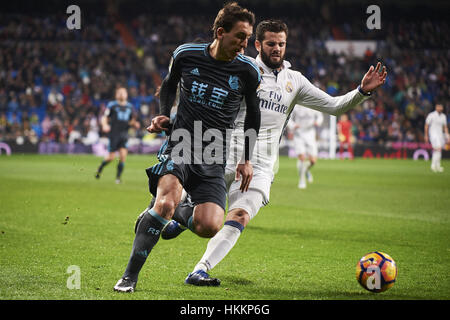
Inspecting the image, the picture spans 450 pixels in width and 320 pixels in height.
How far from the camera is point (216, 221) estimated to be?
493 centimetres

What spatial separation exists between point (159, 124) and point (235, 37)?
3.01 ft

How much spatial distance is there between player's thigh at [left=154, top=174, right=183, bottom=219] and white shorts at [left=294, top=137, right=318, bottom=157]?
1198cm

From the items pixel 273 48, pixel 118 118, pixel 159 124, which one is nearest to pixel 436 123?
pixel 118 118

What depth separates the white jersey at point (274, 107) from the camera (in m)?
5.89

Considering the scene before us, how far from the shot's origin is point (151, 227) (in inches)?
186

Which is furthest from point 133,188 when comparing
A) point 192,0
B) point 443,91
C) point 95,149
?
point 192,0

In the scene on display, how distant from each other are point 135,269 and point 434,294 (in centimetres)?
241

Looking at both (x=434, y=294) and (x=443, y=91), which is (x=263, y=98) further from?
(x=443, y=91)

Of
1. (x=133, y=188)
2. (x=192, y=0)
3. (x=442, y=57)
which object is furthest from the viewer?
(x=192, y=0)

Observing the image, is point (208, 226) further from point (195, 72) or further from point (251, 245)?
point (251, 245)

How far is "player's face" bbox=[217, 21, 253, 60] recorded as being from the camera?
4.86m

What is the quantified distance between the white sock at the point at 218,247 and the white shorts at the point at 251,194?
0.82 ft

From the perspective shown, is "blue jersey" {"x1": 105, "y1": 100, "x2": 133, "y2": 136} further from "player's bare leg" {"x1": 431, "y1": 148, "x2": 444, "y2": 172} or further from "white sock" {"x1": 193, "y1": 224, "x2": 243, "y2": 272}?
"player's bare leg" {"x1": 431, "y1": 148, "x2": 444, "y2": 172}
